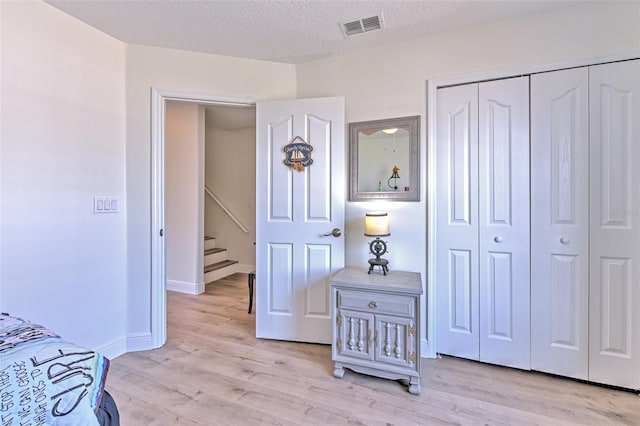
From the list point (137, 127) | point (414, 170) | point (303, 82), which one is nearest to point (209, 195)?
point (137, 127)

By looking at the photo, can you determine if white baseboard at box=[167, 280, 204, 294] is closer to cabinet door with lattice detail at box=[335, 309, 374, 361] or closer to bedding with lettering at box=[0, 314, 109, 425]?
cabinet door with lattice detail at box=[335, 309, 374, 361]

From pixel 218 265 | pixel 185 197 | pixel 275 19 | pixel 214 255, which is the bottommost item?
pixel 218 265

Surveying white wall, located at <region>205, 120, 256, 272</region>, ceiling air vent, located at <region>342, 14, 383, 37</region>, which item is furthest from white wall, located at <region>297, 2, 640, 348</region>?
white wall, located at <region>205, 120, 256, 272</region>

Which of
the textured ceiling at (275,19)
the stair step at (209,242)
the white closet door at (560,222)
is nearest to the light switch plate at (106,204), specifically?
the textured ceiling at (275,19)

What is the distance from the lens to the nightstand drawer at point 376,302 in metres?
1.77

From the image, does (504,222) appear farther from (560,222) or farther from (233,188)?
(233,188)

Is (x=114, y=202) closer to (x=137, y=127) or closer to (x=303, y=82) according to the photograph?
(x=137, y=127)

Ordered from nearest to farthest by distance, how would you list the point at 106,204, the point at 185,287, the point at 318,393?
1. the point at 318,393
2. the point at 106,204
3. the point at 185,287

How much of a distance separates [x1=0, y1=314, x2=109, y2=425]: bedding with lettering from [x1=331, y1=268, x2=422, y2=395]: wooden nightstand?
1.32 m

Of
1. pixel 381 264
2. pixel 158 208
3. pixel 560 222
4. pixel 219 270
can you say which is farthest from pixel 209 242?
pixel 560 222

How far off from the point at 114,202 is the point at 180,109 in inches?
78.0

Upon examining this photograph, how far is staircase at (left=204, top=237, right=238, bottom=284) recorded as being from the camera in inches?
164

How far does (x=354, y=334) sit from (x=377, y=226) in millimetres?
738

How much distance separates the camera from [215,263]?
4539 millimetres
